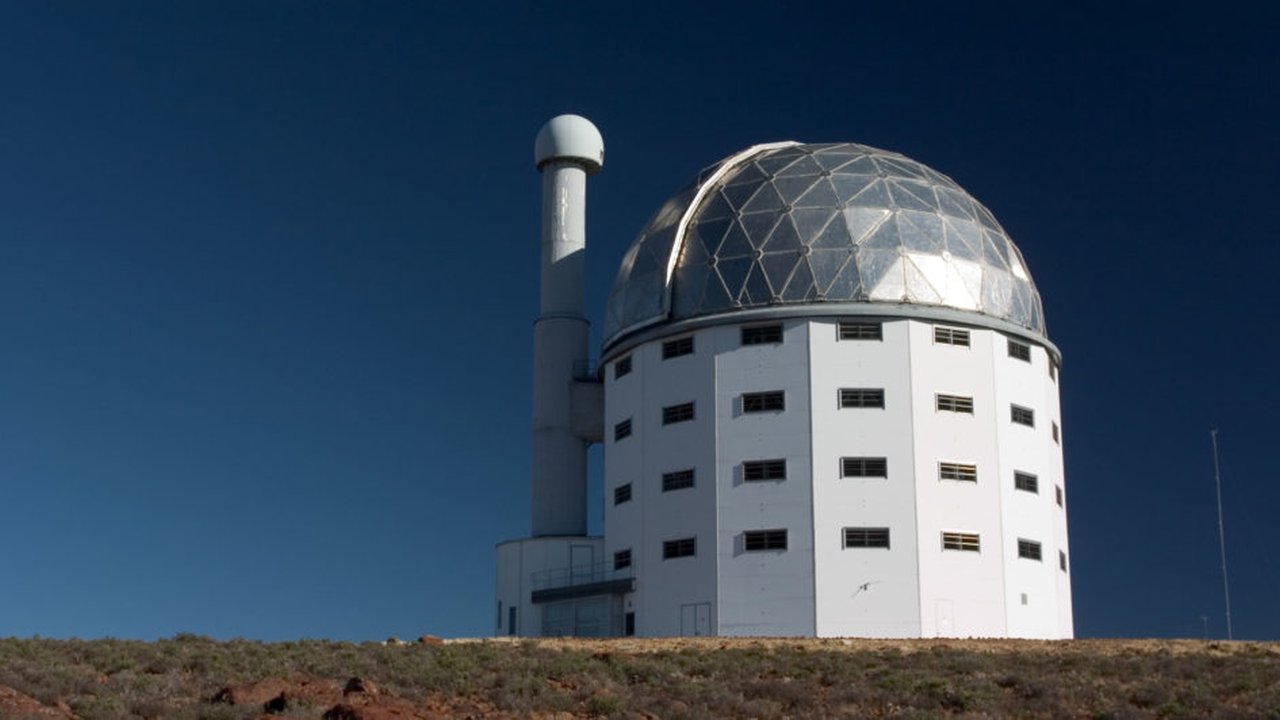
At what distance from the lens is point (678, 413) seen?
135ft

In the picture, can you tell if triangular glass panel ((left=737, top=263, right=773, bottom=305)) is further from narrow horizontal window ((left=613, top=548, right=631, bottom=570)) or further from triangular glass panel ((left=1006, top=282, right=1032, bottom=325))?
narrow horizontal window ((left=613, top=548, right=631, bottom=570))

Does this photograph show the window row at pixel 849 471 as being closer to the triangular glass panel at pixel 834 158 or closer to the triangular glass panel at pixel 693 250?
the triangular glass panel at pixel 693 250

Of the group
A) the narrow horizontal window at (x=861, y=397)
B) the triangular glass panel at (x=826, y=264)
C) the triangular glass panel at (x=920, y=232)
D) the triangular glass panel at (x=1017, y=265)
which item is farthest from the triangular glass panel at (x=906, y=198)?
the narrow horizontal window at (x=861, y=397)

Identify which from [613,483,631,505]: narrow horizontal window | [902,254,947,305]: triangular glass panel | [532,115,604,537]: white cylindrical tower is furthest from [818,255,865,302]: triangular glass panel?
[532,115,604,537]: white cylindrical tower

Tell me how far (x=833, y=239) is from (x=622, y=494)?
872 cm

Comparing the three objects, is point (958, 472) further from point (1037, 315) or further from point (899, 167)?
point (899, 167)

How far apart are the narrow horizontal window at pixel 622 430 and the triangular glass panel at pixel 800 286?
220 inches

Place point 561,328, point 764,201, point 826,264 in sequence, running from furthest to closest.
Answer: point 561,328 < point 764,201 < point 826,264

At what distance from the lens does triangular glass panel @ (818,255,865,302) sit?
4050 centimetres

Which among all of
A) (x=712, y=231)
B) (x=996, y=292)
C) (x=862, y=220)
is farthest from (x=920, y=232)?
(x=712, y=231)

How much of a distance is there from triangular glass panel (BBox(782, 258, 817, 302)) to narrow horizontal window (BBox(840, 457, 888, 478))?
435 centimetres

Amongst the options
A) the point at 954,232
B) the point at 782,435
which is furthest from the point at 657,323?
the point at 954,232

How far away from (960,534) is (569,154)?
61.4 feet

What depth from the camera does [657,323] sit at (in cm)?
4238
